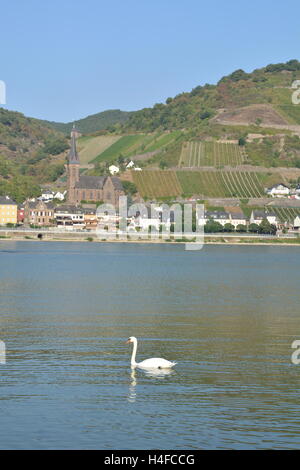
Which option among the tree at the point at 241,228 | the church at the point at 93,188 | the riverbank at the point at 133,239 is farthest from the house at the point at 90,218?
the tree at the point at 241,228

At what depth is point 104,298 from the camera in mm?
44281

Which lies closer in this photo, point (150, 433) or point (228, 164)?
point (150, 433)

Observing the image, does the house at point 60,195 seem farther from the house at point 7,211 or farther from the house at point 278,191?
the house at point 278,191

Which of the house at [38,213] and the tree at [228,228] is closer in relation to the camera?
the tree at [228,228]

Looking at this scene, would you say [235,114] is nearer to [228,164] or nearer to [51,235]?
[228,164]

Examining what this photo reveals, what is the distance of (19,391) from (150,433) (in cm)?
432

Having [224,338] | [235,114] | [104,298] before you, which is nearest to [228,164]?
[235,114]

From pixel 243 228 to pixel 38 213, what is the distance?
113 feet

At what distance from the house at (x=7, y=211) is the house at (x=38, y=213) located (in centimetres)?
246

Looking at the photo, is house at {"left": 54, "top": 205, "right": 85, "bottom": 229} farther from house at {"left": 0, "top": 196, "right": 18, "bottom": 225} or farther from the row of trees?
the row of trees

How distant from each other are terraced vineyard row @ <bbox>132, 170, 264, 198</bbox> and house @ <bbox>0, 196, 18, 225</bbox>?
81.7ft

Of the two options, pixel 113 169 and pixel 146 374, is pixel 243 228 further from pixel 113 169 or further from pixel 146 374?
pixel 146 374

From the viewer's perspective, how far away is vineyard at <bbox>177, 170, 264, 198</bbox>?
156750mm

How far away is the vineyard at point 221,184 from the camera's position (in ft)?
514
